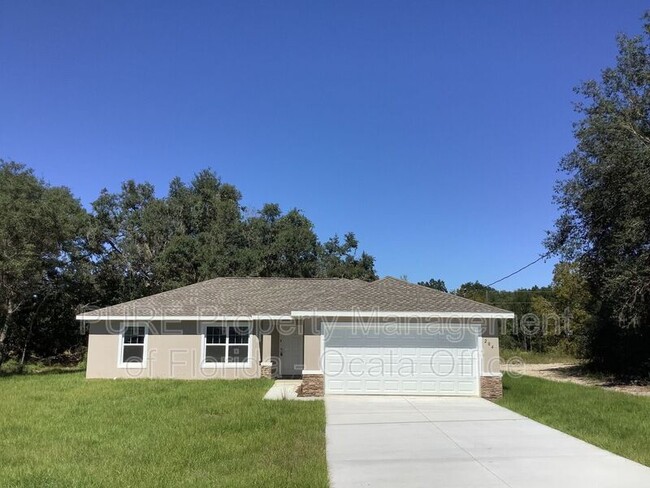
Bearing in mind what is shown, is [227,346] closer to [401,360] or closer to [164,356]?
[164,356]

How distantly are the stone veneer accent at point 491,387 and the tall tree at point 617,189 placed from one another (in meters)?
6.26

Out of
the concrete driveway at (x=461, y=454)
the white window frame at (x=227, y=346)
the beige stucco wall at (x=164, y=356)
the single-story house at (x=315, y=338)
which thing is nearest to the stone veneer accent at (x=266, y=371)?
the single-story house at (x=315, y=338)

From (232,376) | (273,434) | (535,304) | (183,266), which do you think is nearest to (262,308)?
(232,376)

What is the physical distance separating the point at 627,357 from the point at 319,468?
2197 centimetres

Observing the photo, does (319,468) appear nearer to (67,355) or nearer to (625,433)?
(625,433)

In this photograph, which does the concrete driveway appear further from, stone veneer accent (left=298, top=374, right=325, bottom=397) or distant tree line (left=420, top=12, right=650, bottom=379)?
distant tree line (left=420, top=12, right=650, bottom=379)

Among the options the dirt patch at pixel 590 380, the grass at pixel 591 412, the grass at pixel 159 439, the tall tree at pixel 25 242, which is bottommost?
the dirt patch at pixel 590 380

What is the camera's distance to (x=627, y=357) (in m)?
24.6

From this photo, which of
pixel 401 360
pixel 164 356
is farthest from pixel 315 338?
pixel 164 356

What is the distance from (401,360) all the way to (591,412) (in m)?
5.16

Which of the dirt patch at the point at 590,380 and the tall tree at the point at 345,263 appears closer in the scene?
the dirt patch at the point at 590,380

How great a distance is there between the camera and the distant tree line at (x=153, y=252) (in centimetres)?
3244

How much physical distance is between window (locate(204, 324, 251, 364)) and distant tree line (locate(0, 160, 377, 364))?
12216 mm

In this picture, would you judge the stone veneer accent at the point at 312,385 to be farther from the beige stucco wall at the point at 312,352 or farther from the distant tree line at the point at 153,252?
the distant tree line at the point at 153,252
